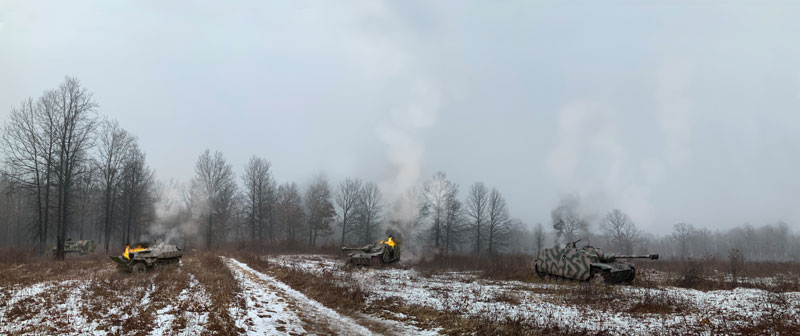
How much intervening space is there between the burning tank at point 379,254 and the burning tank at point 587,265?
1089 cm

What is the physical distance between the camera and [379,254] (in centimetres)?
2741

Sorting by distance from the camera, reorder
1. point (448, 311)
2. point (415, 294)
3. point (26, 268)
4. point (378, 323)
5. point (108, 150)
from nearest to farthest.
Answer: point (378, 323), point (448, 311), point (415, 294), point (26, 268), point (108, 150)

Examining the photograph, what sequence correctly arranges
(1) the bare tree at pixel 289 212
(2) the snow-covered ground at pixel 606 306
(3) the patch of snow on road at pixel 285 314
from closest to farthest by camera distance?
(3) the patch of snow on road at pixel 285 314 < (2) the snow-covered ground at pixel 606 306 < (1) the bare tree at pixel 289 212

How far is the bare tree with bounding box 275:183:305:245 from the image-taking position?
196 feet

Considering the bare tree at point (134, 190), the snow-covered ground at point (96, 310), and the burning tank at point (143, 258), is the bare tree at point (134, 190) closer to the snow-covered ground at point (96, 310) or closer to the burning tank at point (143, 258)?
the burning tank at point (143, 258)

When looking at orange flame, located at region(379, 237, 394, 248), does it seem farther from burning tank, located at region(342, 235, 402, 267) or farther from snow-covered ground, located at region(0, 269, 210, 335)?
snow-covered ground, located at region(0, 269, 210, 335)

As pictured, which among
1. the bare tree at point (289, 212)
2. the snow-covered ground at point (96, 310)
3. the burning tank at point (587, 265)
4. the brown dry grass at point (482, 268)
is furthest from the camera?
the bare tree at point (289, 212)

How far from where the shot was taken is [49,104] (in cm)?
2788

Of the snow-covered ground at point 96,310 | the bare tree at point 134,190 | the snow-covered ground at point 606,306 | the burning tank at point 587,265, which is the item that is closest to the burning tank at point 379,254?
the snow-covered ground at point 606,306

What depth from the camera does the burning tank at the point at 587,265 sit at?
18.9 m

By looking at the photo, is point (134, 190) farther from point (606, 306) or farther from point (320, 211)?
point (606, 306)

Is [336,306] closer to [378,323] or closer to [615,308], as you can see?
[378,323]

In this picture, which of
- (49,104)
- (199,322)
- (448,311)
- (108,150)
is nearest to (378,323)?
(448,311)

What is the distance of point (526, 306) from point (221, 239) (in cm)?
5335
